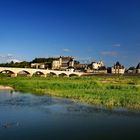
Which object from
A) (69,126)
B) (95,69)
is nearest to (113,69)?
(95,69)

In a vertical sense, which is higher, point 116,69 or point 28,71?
point 116,69

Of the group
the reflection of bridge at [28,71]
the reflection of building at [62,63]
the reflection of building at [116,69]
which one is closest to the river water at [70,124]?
the reflection of bridge at [28,71]

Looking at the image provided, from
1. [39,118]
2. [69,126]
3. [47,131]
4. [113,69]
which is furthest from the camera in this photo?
[113,69]

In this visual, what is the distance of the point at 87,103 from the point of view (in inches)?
1184

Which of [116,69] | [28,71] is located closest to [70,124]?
[28,71]

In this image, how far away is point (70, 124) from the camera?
779 inches

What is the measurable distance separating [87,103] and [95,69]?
497ft

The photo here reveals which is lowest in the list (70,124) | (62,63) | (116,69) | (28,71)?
(70,124)

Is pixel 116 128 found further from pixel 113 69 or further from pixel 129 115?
pixel 113 69

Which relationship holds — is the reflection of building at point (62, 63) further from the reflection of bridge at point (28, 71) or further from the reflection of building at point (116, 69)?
the reflection of bridge at point (28, 71)

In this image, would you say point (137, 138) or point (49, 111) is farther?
point (49, 111)

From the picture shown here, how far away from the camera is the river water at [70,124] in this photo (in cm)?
1673

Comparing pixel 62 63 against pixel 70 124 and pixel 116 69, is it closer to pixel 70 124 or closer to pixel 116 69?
pixel 116 69

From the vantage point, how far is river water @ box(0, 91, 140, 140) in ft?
54.9
